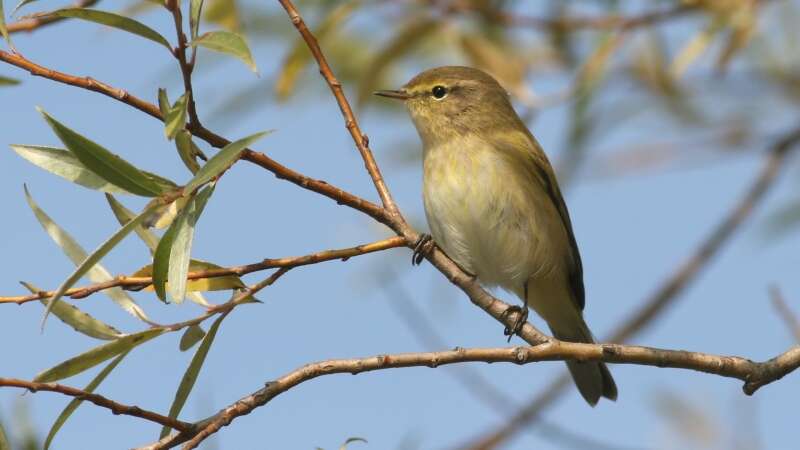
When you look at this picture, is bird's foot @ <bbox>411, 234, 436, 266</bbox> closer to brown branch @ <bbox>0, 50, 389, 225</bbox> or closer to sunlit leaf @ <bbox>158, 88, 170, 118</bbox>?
brown branch @ <bbox>0, 50, 389, 225</bbox>

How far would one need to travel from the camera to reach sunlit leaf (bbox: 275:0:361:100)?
2948 mm

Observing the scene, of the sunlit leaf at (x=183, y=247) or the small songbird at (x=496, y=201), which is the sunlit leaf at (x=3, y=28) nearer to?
the sunlit leaf at (x=183, y=247)

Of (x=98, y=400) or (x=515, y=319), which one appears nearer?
(x=98, y=400)

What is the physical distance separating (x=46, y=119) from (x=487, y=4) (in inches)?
79.0

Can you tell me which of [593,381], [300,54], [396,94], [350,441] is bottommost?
[350,441]

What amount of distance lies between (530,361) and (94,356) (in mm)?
771

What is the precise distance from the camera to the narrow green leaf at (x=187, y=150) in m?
1.82

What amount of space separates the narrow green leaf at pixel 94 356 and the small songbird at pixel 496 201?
151 centimetres

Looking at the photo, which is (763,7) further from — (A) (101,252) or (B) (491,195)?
(A) (101,252)

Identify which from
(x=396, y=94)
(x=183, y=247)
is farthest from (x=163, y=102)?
(x=396, y=94)

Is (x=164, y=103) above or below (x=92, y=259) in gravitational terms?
above

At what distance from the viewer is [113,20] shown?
1.73 m

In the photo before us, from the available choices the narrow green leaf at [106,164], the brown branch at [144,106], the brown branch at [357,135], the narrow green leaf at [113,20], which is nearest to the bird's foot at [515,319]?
the brown branch at [357,135]

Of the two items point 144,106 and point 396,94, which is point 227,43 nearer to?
point 144,106
